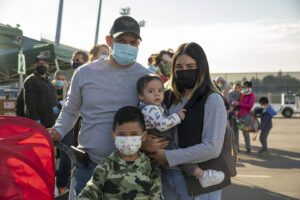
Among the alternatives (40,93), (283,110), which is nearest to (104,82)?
(40,93)

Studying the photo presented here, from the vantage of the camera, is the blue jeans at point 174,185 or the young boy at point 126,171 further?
the blue jeans at point 174,185

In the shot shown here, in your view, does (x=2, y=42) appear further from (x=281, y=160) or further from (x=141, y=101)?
(x=141, y=101)

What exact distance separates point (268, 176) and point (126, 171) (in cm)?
549

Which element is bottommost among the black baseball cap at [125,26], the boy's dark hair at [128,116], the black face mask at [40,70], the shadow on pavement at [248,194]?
the shadow on pavement at [248,194]

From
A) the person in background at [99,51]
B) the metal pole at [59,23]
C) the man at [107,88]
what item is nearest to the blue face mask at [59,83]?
the person in background at [99,51]

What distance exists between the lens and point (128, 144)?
2584 millimetres

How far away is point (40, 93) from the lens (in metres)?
6.20

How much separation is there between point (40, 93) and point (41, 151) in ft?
12.5

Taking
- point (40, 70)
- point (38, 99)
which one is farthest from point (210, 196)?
point (40, 70)

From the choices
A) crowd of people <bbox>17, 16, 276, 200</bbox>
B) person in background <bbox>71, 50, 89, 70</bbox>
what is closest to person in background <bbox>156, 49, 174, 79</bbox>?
person in background <bbox>71, 50, 89, 70</bbox>

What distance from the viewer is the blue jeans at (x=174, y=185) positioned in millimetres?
2766

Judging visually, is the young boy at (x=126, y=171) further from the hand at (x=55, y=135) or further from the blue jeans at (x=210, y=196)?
the hand at (x=55, y=135)

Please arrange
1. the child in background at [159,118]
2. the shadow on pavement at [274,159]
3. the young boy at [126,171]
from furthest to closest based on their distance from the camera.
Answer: the shadow on pavement at [274,159]
the child in background at [159,118]
the young boy at [126,171]

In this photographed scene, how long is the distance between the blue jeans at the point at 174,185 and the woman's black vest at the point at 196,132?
4 centimetres
